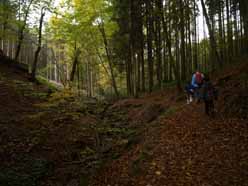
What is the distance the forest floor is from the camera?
606 centimetres

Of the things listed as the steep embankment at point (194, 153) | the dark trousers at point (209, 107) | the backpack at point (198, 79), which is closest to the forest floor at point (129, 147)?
the steep embankment at point (194, 153)

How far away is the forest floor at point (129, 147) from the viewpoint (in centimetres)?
606

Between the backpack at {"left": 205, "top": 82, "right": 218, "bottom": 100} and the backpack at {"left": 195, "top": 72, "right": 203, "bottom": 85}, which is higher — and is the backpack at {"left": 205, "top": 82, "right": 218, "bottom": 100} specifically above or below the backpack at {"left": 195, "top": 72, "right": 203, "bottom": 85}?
below

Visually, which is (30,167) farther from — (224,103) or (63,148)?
(224,103)

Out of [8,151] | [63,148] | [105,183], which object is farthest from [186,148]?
[8,151]

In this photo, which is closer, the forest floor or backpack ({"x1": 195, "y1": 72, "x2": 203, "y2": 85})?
the forest floor

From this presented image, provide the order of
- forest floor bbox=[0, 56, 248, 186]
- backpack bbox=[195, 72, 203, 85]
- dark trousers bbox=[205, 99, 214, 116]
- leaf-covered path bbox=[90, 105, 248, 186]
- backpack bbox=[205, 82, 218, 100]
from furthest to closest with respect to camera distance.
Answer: backpack bbox=[195, 72, 203, 85] < dark trousers bbox=[205, 99, 214, 116] < backpack bbox=[205, 82, 218, 100] < forest floor bbox=[0, 56, 248, 186] < leaf-covered path bbox=[90, 105, 248, 186]

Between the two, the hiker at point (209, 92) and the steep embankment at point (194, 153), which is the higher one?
the hiker at point (209, 92)

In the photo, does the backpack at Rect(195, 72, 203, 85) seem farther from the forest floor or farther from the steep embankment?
the steep embankment

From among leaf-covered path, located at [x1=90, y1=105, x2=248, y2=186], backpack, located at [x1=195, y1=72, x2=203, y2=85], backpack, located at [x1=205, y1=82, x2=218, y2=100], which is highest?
backpack, located at [x1=195, y1=72, x2=203, y2=85]

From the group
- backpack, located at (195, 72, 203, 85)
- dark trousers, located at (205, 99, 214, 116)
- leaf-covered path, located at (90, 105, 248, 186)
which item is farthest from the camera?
backpack, located at (195, 72, 203, 85)

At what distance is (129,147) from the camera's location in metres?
9.03

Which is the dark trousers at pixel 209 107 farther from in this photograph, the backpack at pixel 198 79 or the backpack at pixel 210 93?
the backpack at pixel 198 79

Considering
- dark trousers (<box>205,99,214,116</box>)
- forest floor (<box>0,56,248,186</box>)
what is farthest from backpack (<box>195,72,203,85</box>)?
dark trousers (<box>205,99,214,116</box>)
